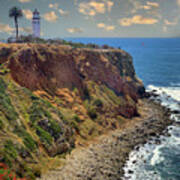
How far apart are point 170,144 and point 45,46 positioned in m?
40.5

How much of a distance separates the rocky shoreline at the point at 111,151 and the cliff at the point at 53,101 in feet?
7.15

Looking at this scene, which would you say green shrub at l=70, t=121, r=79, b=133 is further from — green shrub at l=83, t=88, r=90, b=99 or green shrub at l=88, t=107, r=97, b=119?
green shrub at l=83, t=88, r=90, b=99

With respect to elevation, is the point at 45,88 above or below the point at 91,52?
below

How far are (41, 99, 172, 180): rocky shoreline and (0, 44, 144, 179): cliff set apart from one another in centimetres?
218

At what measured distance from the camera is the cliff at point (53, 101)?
114 ft

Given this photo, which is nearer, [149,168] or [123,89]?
[149,168]

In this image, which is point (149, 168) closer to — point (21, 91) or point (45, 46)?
point (21, 91)

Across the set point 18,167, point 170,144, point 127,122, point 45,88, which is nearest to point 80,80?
point 45,88

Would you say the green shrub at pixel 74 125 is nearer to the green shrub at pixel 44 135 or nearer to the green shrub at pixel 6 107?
the green shrub at pixel 44 135

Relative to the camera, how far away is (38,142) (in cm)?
3741

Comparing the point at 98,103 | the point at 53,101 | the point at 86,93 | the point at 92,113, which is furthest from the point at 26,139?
the point at 86,93

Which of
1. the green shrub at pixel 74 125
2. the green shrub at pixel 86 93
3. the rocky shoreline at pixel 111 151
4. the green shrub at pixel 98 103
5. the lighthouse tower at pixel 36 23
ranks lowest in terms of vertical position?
the rocky shoreline at pixel 111 151

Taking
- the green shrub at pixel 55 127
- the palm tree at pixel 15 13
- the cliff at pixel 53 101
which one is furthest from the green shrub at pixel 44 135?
the palm tree at pixel 15 13

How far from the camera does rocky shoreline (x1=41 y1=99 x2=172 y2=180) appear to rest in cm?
3559
